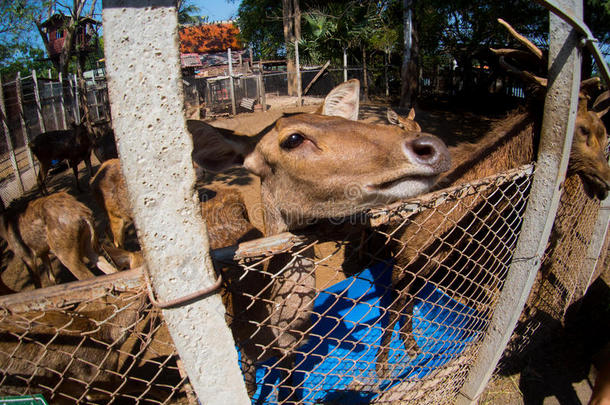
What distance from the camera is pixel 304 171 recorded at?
6.63 ft

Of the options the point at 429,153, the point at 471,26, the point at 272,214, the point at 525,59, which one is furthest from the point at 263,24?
the point at 429,153

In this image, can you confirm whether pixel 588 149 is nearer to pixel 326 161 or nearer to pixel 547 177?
pixel 547 177

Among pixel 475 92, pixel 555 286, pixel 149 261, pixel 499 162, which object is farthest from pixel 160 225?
pixel 475 92

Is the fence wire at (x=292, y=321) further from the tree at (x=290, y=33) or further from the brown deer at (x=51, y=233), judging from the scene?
the tree at (x=290, y=33)

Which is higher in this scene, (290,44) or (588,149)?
(290,44)

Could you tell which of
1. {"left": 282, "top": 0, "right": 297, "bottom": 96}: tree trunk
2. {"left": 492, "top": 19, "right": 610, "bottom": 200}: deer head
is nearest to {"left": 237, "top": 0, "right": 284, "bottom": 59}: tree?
{"left": 282, "top": 0, "right": 297, "bottom": 96}: tree trunk

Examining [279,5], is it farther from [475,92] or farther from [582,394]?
[582,394]

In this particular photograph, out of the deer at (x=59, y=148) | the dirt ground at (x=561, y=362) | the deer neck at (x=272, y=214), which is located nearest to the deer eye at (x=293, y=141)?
the deer neck at (x=272, y=214)

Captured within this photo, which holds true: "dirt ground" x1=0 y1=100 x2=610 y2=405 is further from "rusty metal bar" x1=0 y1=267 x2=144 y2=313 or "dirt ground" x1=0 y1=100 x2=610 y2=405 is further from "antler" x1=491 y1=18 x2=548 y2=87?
"antler" x1=491 y1=18 x2=548 y2=87

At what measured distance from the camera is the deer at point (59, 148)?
31.0 ft

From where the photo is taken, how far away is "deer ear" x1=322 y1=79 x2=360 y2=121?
9.95 feet

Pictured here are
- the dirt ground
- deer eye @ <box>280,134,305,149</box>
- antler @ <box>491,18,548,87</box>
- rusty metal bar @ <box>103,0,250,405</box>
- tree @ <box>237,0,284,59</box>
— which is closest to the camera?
rusty metal bar @ <box>103,0,250,405</box>

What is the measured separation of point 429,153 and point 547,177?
71cm

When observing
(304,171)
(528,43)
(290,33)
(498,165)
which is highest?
(290,33)
